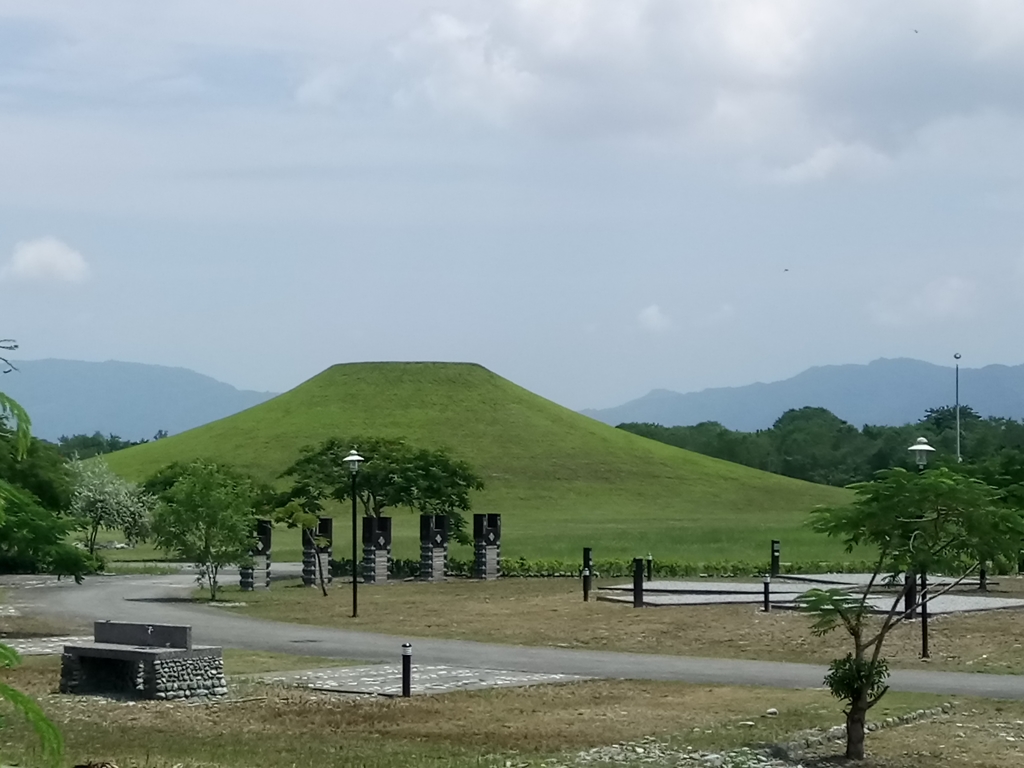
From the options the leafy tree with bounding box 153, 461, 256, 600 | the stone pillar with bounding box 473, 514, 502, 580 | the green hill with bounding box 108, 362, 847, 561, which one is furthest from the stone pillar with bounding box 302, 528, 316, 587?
the green hill with bounding box 108, 362, 847, 561

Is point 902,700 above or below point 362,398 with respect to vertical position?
below

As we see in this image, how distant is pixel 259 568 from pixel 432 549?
7740mm

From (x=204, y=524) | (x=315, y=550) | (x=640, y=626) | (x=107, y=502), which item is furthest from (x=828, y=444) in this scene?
(x=640, y=626)

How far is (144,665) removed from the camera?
22719 mm

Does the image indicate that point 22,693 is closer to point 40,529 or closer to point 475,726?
point 475,726

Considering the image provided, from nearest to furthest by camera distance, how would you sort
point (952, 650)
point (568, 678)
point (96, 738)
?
point (96, 738) → point (568, 678) → point (952, 650)

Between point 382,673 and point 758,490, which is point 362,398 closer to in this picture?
point 758,490

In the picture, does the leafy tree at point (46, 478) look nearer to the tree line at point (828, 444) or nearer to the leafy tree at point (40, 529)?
the leafy tree at point (40, 529)

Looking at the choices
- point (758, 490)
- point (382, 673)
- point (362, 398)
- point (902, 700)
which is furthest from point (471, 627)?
point (362, 398)

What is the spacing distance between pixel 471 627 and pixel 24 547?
10639 mm

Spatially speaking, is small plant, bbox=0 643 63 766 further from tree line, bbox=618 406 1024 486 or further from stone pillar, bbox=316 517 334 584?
tree line, bbox=618 406 1024 486

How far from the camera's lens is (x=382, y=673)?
25.6m

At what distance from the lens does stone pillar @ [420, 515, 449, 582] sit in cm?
5672

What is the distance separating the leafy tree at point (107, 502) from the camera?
240ft
